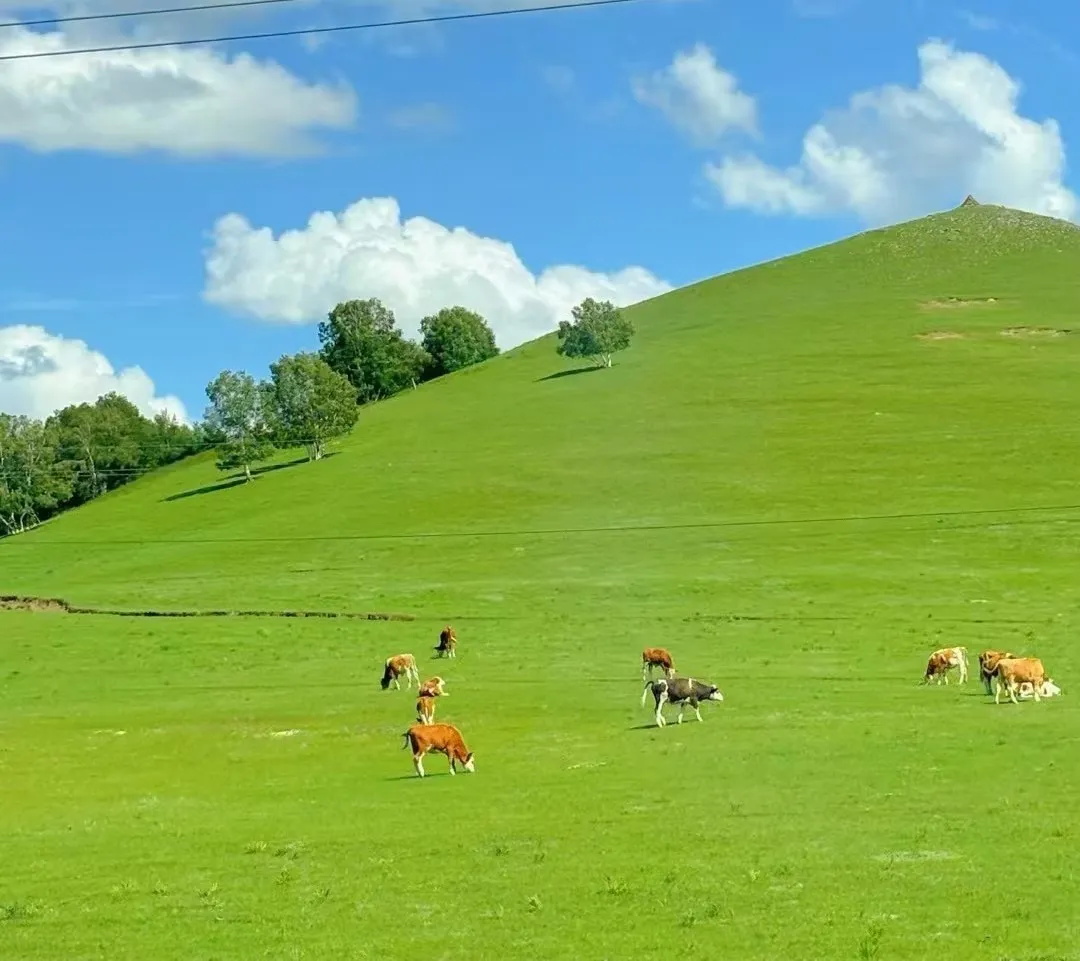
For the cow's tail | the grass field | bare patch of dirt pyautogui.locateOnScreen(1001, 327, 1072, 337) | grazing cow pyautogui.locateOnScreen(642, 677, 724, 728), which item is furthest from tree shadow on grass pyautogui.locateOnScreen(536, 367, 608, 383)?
grazing cow pyautogui.locateOnScreen(642, 677, 724, 728)

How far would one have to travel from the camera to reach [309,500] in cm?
10100

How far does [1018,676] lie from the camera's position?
35.1m

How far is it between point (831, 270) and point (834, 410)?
2465 inches

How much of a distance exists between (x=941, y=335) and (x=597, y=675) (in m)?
93.9

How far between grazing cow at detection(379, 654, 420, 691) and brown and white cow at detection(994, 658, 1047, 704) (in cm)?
1811

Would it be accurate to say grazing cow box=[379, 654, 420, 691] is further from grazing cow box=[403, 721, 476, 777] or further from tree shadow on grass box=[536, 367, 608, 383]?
tree shadow on grass box=[536, 367, 608, 383]

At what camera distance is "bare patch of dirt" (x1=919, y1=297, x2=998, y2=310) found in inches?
5600

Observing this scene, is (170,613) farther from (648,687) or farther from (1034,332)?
(1034,332)

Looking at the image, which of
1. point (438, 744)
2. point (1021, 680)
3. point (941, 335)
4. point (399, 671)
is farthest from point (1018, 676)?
point (941, 335)

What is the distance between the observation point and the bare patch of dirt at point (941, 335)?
129 metres

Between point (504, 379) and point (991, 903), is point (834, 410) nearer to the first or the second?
point (504, 379)

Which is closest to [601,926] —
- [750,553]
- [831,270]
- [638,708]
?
[638,708]

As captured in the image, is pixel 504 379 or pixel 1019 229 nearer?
pixel 504 379

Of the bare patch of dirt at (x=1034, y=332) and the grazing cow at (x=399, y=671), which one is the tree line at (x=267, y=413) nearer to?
the bare patch of dirt at (x=1034, y=332)
